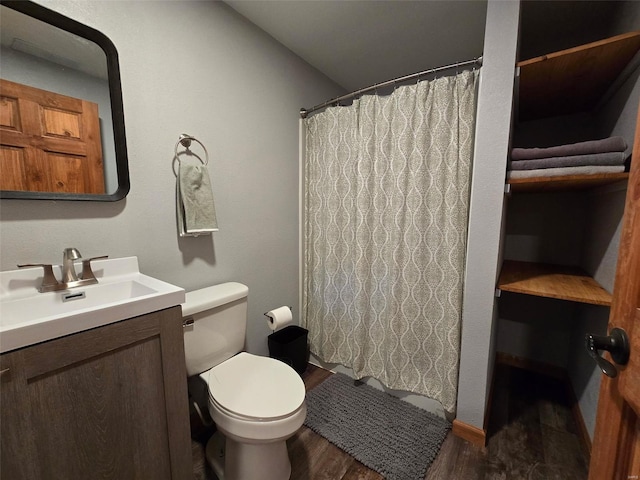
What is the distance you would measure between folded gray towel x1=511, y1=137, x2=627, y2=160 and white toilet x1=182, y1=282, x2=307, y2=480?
147cm

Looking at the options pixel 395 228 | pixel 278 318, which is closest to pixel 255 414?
pixel 278 318

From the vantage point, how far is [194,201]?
133cm

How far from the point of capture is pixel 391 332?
5.25ft

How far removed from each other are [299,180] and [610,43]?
165cm

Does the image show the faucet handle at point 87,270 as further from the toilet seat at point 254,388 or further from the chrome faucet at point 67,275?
the toilet seat at point 254,388

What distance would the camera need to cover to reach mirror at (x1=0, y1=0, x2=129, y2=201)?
2.94 feet

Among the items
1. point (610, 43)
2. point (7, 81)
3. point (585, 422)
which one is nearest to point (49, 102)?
point (7, 81)

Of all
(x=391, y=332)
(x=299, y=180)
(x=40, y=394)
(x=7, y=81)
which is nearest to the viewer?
(x=40, y=394)

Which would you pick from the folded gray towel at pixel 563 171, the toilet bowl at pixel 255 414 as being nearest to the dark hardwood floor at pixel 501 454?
the toilet bowl at pixel 255 414

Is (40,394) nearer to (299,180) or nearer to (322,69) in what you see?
(299,180)

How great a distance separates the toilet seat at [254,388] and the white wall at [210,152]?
1.51ft

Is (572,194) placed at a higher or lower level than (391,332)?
higher

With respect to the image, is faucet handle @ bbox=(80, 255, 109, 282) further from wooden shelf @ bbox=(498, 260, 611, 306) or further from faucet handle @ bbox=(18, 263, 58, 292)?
wooden shelf @ bbox=(498, 260, 611, 306)

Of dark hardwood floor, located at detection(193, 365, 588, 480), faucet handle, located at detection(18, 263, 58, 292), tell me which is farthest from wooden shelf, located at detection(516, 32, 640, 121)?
faucet handle, located at detection(18, 263, 58, 292)
